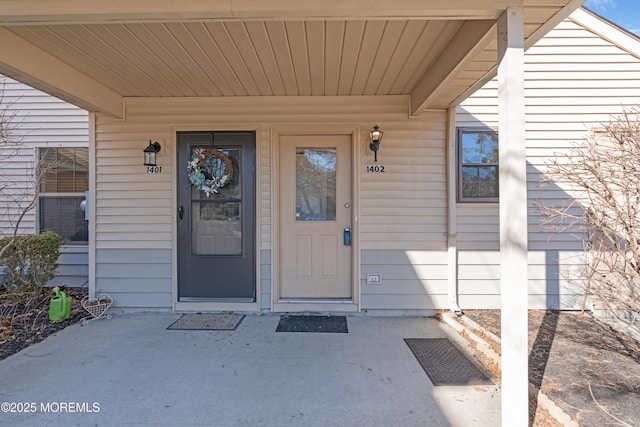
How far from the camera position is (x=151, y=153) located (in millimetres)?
3791

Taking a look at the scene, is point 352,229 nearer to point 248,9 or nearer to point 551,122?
point 248,9

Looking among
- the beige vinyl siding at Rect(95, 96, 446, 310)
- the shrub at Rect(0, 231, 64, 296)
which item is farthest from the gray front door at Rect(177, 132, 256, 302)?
the shrub at Rect(0, 231, 64, 296)

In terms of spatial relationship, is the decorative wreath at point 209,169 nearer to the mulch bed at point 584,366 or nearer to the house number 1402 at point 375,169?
the house number 1402 at point 375,169

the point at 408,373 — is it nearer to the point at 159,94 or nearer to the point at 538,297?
Result: the point at 538,297

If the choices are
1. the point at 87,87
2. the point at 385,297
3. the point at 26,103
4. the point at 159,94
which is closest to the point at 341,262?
the point at 385,297

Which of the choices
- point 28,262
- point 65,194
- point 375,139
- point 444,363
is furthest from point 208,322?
point 65,194

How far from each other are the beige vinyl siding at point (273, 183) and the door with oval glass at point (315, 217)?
186 mm

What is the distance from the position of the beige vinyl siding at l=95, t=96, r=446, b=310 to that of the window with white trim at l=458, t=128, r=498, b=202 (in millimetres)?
325

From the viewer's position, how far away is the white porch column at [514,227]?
184cm

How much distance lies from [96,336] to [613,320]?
524cm

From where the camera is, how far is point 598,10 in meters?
4.01

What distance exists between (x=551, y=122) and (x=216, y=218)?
4029mm

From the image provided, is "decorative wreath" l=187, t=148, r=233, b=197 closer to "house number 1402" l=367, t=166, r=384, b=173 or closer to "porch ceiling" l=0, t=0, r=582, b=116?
"porch ceiling" l=0, t=0, r=582, b=116

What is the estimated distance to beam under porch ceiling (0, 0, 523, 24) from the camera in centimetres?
194
